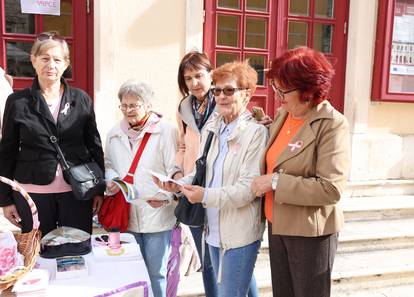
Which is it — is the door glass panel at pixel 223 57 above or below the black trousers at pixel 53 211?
above

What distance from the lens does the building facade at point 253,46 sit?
13.9ft

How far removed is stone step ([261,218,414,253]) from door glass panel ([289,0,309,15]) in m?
2.46

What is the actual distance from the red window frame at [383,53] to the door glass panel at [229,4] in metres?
1.69

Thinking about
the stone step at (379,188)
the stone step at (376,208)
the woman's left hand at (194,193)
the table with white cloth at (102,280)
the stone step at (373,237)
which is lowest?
the stone step at (373,237)

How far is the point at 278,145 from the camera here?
217 centimetres

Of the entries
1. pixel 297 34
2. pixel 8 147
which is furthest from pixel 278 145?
pixel 297 34

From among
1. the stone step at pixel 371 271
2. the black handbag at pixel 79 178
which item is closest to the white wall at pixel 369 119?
the stone step at pixel 371 271

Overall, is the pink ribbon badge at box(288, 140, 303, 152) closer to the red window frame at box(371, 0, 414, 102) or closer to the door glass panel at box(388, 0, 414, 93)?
the red window frame at box(371, 0, 414, 102)

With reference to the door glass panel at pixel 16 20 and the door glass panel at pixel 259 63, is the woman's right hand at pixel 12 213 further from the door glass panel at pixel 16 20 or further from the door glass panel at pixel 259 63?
the door glass panel at pixel 259 63

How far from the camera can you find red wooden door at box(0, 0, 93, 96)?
4105 mm

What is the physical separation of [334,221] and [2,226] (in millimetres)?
2924

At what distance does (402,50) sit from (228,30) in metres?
2.16

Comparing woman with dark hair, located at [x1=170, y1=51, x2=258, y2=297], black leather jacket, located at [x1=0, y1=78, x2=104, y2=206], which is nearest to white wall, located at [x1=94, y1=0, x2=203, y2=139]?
woman with dark hair, located at [x1=170, y1=51, x2=258, y2=297]

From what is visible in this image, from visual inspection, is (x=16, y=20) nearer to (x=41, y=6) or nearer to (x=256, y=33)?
(x=41, y=6)
